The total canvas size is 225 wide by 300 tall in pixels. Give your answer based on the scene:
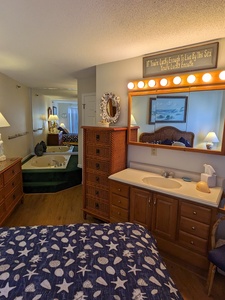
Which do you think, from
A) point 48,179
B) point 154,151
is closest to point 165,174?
point 154,151

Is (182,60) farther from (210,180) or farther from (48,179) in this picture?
(48,179)

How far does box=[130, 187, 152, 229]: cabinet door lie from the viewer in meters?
2.12

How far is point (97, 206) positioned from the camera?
2.74 metres

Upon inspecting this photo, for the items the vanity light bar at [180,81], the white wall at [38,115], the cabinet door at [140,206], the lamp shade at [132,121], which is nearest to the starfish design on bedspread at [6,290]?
the cabinet door at [140,206]

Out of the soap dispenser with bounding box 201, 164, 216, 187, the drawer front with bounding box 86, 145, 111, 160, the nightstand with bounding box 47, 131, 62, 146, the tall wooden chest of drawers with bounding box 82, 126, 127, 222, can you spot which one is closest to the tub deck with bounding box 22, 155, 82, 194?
the tall wooden chest of drawers with bounding box 82, 126, 127, 222

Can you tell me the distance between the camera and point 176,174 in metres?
2.37

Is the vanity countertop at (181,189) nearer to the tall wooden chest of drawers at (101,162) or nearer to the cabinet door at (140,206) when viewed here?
the cabinet door at (140,206)

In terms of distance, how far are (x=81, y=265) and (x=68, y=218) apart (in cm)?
192

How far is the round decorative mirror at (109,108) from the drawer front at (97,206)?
1.24 meters

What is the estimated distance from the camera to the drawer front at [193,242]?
1.79 meters

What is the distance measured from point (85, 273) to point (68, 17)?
191 centimetres

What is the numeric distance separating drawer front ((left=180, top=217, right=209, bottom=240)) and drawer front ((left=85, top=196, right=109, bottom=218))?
3.61 ft

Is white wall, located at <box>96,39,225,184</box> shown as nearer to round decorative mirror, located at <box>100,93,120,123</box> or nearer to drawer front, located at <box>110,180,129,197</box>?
round decorative mirror, located at <box>100,93,120,123</box>

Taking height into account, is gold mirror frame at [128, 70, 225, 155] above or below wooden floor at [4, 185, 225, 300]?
above
